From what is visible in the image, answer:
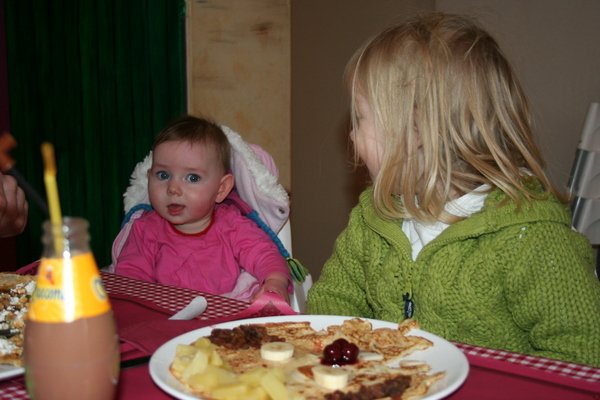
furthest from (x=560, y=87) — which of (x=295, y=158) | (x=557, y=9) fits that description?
(x=295, y=158)

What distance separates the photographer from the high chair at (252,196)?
2.18 meters

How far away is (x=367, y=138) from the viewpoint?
1599mm

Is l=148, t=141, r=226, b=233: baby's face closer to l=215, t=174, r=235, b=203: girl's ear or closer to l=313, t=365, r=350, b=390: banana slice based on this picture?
l=215, t=174, r=235, b=203: girl's ear

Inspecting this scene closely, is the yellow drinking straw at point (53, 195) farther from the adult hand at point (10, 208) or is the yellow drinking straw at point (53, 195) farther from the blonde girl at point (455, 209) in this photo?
the adult hand at point (10, 208)

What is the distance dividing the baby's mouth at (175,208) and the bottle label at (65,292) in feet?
4.69

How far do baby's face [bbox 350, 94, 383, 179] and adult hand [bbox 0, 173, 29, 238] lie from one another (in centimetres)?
83

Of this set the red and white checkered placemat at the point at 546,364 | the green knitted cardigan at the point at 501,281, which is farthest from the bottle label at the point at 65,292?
the green knitted cardigan at the point at 501,281

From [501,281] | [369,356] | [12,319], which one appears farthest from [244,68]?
[369,356]

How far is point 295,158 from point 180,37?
42.3 inches

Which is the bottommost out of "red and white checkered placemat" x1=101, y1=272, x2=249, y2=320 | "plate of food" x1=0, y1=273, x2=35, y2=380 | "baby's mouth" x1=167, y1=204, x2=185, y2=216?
"red and white checkered placemat" x1=101, y1=272, x2=249, y2=320

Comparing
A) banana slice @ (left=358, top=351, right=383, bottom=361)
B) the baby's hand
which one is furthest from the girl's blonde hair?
banana slice @ (left=358, top=351, right=383, bottom=361)

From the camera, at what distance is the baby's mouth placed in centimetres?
214

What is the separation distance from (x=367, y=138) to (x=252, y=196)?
2.30 ft

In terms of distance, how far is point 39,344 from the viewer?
27.7 inches
